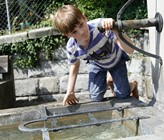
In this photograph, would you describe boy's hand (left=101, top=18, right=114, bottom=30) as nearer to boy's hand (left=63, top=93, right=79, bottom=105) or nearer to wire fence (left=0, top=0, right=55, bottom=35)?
boy's hand (left=63, top=93, right=79, bottom=105)

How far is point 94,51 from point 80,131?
0.65 meters

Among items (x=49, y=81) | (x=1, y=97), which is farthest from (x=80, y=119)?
(x=49, y=81)

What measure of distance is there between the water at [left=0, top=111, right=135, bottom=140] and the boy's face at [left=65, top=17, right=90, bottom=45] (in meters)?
0.55

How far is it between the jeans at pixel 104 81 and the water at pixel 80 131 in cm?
25

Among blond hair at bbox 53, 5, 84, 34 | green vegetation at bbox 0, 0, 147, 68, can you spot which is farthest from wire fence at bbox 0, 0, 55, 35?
blond hair at bbox 53, 5, 84, 34

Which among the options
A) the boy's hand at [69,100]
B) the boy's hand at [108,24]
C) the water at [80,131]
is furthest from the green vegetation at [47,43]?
the boy's hand at [108,24]

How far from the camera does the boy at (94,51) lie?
2635mm

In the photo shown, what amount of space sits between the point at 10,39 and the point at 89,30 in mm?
2756

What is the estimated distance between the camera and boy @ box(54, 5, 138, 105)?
263 centimetres

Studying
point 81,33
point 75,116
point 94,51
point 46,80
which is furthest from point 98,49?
point 46,80

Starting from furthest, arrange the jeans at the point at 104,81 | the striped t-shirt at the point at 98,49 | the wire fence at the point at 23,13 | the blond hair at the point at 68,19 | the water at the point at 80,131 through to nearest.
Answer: the wire fence at the point at 23,13 < the jeans at the point at 104,81 < the striped t-shirt at the point at 98,49 < the blond hair at the point at 68,19 < the water at the point at 80,131

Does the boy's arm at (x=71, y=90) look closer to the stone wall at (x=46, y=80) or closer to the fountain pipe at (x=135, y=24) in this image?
the fountain pipe at (x=135, y=24)

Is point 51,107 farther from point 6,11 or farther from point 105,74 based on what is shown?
point 6,11

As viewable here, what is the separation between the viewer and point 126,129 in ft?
8.26
